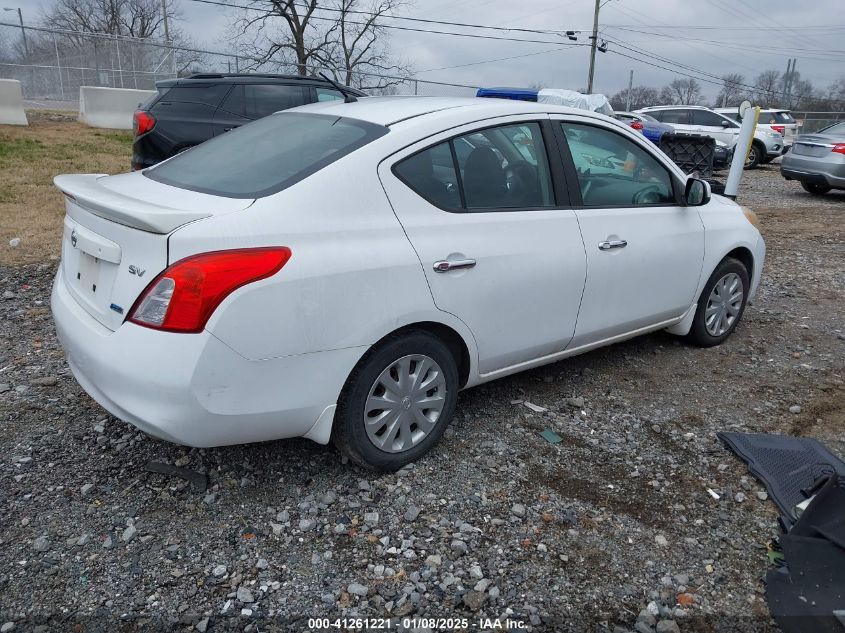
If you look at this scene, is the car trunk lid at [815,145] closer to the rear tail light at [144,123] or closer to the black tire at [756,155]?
the black tire at [756,155]

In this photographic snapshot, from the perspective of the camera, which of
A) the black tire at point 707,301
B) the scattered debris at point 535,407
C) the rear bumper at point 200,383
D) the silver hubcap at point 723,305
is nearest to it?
the rear bumper at point 200,383

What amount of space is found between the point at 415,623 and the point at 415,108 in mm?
2290

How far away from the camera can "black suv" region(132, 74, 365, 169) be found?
746 centimetres

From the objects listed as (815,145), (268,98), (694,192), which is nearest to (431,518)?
(694,192)

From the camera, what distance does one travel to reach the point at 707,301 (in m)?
4.63

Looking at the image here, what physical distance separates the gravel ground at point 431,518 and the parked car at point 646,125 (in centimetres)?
1406

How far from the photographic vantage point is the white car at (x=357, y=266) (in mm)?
2471

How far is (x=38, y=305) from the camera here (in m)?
5.22

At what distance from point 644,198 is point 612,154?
1.10 ft

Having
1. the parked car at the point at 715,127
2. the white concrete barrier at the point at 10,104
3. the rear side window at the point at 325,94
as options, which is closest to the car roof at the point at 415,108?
the rear side window at the point at 325,94

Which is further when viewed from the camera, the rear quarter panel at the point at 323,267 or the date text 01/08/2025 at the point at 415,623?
the rear quarter panel at the point at 323,267

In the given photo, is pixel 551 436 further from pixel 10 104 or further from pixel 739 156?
pixel 10 104

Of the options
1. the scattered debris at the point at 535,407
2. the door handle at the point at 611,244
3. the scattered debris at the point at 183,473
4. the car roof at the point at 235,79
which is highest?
the car roof at the point at 235,79

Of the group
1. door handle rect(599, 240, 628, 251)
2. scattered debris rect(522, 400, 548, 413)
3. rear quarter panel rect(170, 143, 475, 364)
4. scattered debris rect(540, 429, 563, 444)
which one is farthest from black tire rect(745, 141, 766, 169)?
rear quarter panel rect(170, 143, 475, 364)
